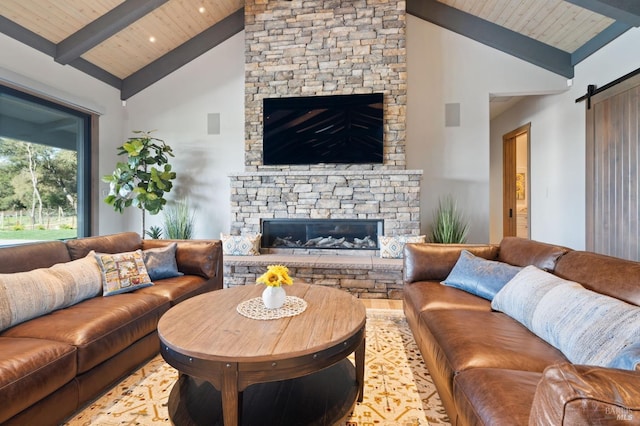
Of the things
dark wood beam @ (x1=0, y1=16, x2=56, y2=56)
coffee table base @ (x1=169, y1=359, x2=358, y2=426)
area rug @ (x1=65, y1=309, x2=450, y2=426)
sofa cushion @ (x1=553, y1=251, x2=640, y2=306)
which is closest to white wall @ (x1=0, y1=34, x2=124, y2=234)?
dark wood beam @ (x1=0, y1=16, x2=56, y2=56)

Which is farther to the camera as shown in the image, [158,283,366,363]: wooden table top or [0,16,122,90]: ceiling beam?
[0,16,122,90]: ceiling beam

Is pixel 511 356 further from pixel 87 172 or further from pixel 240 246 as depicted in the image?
pixel 87 172

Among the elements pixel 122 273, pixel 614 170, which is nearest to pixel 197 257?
pixel 122 273

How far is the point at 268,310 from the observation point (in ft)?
5.83

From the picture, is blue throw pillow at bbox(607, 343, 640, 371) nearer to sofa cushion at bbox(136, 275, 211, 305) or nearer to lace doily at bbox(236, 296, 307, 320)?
lace doily at bbox(236, 296, 307, 320)

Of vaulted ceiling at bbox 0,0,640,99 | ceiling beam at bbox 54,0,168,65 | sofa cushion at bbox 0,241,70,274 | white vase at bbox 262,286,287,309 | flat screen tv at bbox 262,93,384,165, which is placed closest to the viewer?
white vase at bbox 262,286,287,309

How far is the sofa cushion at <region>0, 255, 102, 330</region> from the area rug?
2.09 feet

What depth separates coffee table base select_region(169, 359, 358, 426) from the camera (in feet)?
4.51

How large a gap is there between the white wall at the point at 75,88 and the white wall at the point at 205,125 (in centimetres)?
59

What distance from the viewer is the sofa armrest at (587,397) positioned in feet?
1.93

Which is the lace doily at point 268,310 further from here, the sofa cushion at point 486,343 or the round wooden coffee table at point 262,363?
the sofa cushion at point 486,343

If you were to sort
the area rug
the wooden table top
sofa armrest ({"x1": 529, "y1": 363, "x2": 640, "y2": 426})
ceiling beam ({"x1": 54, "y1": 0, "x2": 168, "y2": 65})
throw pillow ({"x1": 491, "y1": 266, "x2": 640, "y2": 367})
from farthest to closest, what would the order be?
ceiling beam ({"x1": 54, "y1": 0, "x2": 168, "y2": 65}) < the area rug < the wooden table top < throw pillow ({"x1": 491, "y1": 266, "x2": 640, "y2": 367}) < sofa armrest ({"x1": 529, "y1": 363, "x2": 640, "y2": 426})

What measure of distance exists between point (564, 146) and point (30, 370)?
5684 millimetres

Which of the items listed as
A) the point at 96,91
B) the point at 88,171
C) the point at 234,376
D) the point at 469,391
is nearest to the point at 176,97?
the point at 96,91
